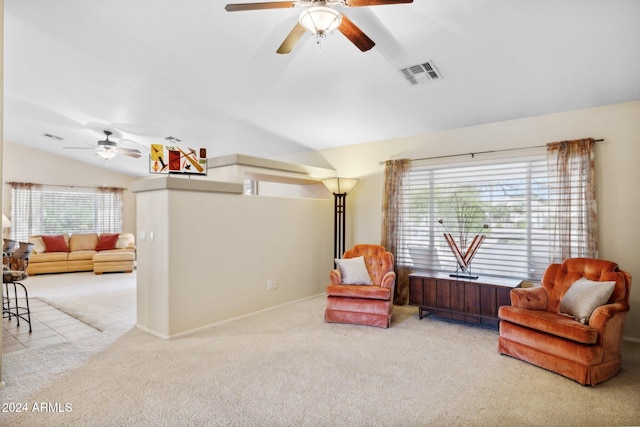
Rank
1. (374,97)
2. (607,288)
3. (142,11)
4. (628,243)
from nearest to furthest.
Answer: (607,288)
(142,11)
(628,243)
(374,97)

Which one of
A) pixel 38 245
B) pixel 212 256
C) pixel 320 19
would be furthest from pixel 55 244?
pixel 320 19

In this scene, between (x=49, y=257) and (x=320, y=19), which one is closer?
(x=320, y=19)

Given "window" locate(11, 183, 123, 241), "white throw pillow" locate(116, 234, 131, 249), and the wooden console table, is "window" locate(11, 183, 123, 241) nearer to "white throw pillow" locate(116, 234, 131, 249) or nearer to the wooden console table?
"white throw pillow" locate(116, 234, 131, 249)

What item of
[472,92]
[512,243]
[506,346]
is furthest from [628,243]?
[472,92]

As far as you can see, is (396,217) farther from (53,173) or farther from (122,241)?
(53,173)

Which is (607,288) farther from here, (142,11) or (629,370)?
(142,11)

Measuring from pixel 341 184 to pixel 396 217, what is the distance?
99 cm

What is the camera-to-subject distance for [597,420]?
89.6 inches

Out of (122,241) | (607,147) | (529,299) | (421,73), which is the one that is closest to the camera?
(529,299)

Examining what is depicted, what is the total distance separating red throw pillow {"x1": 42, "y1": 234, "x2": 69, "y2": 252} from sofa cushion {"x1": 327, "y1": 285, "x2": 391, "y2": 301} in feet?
23.9

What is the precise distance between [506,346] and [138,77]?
5.19 metres

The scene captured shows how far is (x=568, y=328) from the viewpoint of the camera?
283 centimetres

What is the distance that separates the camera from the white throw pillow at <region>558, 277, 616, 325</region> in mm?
2969

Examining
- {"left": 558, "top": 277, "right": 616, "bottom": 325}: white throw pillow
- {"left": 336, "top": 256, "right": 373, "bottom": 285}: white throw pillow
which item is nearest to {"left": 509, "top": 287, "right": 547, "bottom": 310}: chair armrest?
{"left": 558, "top": 277, "right": 616, "bottom": 325}: white throw pillow
